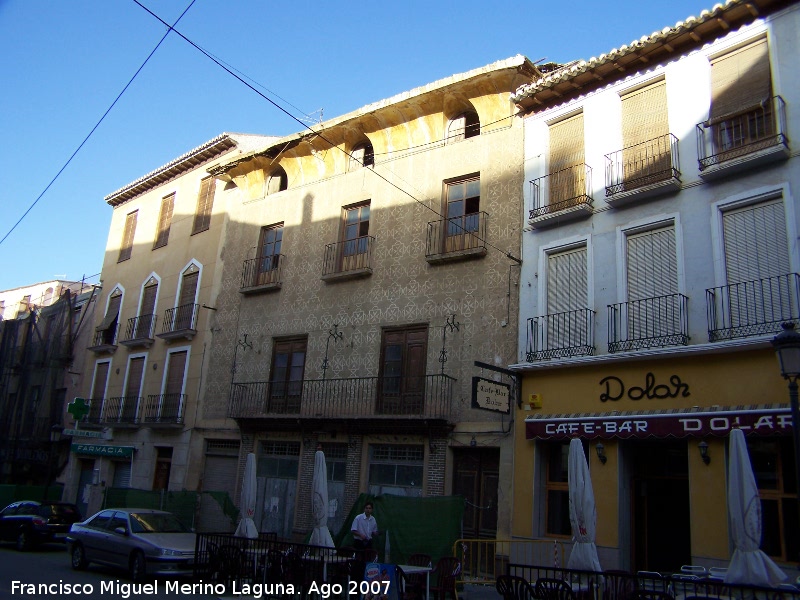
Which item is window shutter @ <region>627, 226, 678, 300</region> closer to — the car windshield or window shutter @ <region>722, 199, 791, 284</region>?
window shutter @ <region>722, 199, 791, 284</region>

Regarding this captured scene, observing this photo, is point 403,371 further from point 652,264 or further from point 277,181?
point 277,181

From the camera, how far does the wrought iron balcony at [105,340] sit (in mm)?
27484

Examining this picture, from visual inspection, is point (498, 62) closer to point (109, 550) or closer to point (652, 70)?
point (652, 70)

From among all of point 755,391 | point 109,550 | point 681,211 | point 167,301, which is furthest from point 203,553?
point 167,301

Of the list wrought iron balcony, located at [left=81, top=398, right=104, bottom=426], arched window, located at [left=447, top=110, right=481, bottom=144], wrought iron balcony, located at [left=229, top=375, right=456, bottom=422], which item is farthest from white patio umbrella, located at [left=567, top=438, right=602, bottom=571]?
wrought iron balcony, located at [left=81, top=398, right=104, bottom=426]

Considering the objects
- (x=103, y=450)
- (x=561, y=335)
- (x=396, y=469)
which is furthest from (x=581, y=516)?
(x=103, y=450)

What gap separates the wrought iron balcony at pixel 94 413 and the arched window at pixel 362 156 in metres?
14.2

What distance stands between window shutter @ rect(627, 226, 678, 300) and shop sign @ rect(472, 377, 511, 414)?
10.3 ft

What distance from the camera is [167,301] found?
2534cm

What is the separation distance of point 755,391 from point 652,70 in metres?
6.97

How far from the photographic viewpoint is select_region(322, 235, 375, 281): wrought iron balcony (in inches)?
746

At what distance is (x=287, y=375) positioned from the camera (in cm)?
2017

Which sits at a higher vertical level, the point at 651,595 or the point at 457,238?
the point at 457,238

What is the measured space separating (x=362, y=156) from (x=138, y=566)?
12485 mm
